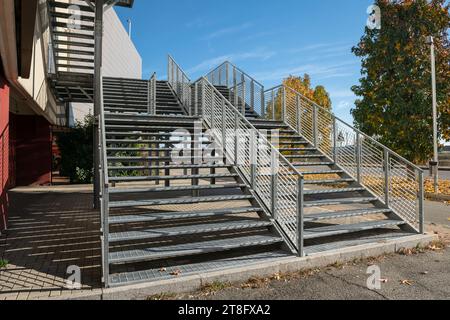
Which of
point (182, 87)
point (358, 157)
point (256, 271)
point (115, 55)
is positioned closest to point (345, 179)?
point (358, 157)

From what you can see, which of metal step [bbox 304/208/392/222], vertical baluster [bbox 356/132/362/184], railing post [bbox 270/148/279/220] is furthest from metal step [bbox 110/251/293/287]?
vertical baluster [bbox 356/132/362/184]

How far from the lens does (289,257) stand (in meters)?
4.76

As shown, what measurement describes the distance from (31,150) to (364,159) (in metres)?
13.8

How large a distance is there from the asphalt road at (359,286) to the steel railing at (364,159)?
1616mm

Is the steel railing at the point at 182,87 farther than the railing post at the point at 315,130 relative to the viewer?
Yes

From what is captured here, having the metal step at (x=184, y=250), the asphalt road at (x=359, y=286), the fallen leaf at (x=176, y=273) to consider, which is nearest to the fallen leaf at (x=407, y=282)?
the asphalt road at (x=359, y=286)

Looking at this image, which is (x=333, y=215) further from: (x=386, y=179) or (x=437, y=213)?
(x=437, y=213)

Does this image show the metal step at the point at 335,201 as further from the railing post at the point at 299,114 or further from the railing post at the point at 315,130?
the railing post at the point at 299,114

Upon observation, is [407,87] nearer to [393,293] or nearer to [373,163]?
[373,163]

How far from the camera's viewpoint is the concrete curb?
3725 mm

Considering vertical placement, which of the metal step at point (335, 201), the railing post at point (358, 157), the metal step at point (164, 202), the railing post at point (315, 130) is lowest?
the metal step at point (335, 201)

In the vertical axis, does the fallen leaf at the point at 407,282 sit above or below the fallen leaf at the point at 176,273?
below

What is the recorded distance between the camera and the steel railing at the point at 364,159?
21.1 feet

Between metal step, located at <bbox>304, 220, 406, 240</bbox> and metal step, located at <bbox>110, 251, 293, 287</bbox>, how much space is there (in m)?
0.82
